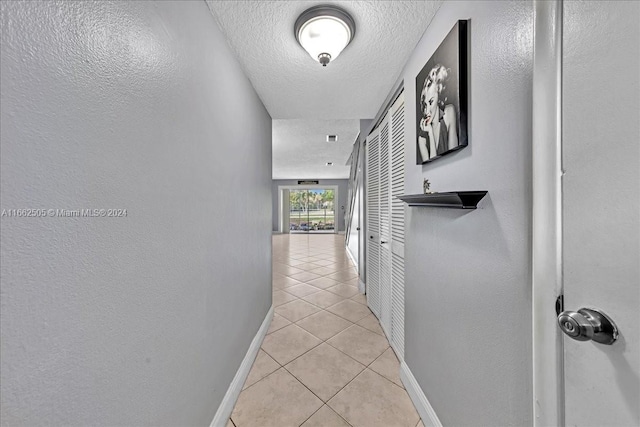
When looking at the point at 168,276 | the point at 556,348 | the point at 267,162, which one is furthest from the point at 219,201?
the point at 556,348

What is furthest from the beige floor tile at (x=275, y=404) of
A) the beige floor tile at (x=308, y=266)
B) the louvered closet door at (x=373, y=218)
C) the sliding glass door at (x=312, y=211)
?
the sliding glass door at (x=312, y=211)

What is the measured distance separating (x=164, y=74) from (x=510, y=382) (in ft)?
4.94

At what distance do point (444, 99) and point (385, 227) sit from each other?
1312 millimetres

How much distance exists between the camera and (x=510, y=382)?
74cm

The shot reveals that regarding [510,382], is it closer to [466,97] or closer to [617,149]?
[617,149]

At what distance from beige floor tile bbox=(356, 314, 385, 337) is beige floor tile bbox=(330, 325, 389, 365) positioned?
58mm

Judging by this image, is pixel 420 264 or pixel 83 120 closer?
pixel 83 120

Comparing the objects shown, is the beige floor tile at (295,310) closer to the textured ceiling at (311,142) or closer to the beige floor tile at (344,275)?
the beige floor tile at (344,275)

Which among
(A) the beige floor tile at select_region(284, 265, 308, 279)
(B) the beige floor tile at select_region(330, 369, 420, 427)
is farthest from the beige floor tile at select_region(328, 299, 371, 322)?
(A) the beige floor tile at select_region(284, 265, 308, 279)

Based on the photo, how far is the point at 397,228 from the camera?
1861 millimetres

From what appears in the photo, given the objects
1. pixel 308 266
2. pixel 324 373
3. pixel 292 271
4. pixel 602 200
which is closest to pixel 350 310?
pixel 324 373

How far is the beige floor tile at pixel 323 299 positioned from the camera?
2.91 metres

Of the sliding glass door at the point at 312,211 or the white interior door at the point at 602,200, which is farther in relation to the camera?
the sliding glass door at the point at 312,211

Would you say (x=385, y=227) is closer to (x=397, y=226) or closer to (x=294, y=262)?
(x=397, y=226)
